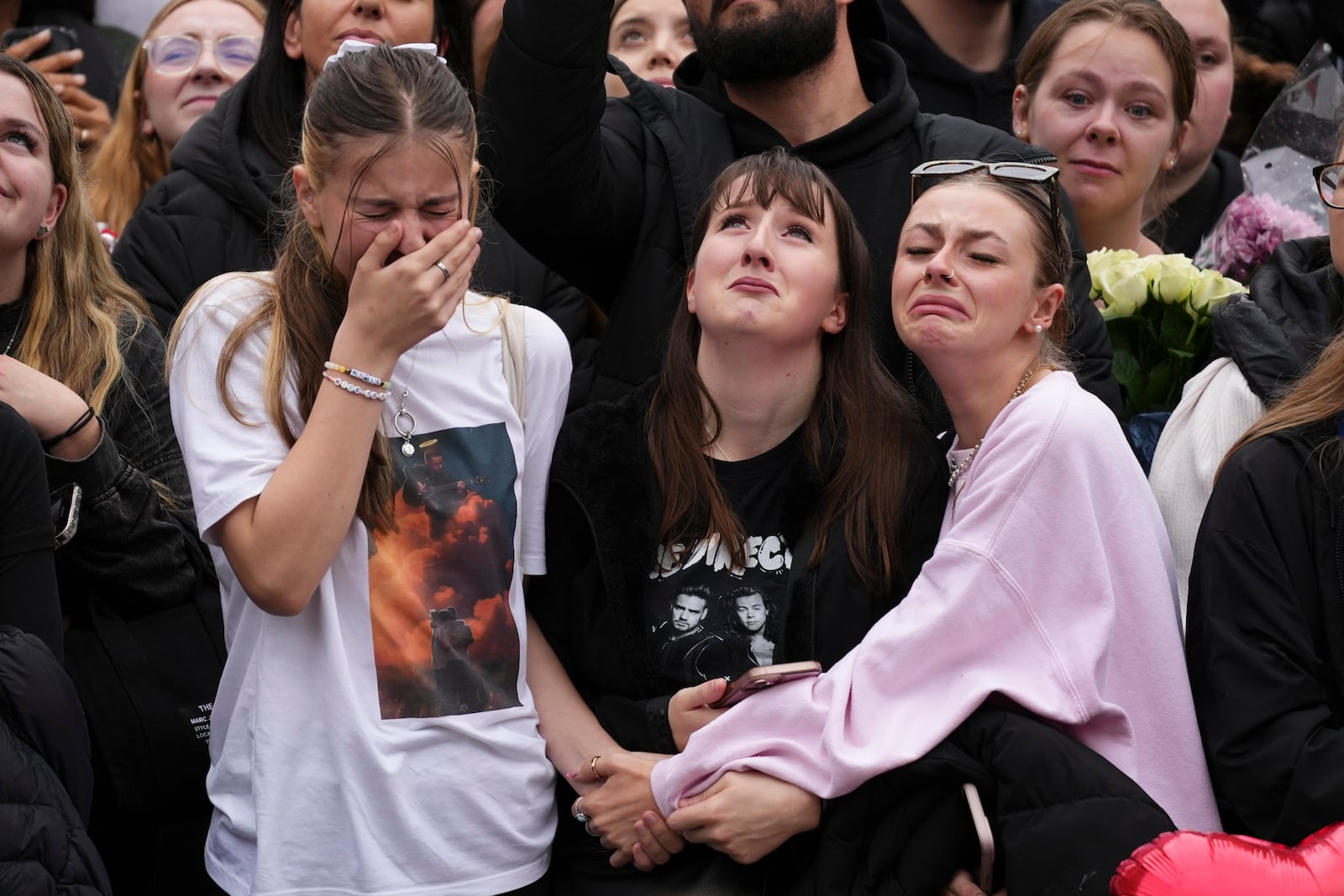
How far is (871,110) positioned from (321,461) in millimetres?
1585

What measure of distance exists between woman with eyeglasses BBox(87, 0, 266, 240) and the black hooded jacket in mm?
719

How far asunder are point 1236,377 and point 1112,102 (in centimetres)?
107

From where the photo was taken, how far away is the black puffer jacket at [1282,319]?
304 cm

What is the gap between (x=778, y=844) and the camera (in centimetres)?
263

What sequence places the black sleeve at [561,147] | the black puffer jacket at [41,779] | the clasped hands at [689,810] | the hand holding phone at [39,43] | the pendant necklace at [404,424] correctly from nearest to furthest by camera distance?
the black puffer jacket at [41,779], the clasped hands at [689,810], the pendant necklace at [404,424], the black sleeve at [561,147], the hand holding phone at [39,43]

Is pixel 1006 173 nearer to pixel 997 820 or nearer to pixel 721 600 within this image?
pixel 721 600

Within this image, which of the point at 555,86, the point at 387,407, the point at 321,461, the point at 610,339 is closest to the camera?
the point at 321,461

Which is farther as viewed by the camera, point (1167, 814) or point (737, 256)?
point (737, 256)

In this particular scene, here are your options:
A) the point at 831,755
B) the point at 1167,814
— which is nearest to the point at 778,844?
the point at 831,755

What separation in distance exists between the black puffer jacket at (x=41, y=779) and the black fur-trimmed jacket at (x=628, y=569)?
2.86 feet

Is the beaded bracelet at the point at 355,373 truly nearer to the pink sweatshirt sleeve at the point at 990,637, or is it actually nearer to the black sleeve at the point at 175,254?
the pink sweatshirt sleeve at the point at 990,637

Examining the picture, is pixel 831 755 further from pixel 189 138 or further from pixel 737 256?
pixel 189 138

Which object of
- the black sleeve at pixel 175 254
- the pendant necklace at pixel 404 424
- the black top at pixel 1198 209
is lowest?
the black top at pixel 1198 209

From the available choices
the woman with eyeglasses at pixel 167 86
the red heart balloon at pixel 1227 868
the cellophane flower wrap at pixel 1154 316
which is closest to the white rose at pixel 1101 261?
the cellophane flower wrap at pixel 1154 316
